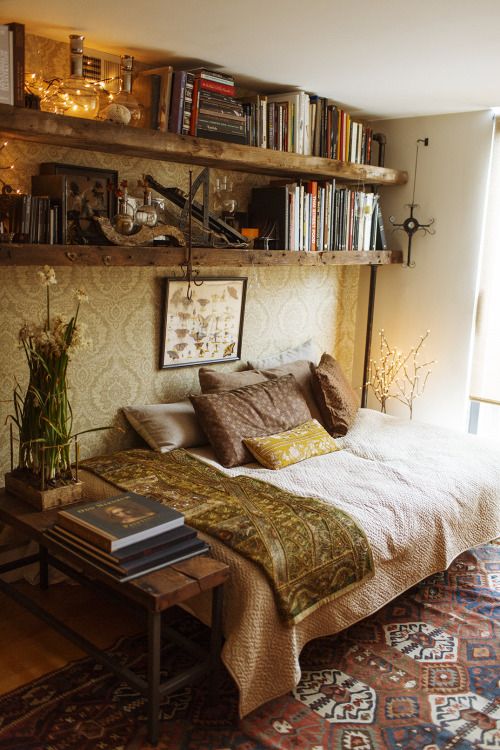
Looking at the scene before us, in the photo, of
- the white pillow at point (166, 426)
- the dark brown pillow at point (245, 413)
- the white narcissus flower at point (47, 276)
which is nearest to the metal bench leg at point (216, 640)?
the dark brown pillow at point (245, 413)

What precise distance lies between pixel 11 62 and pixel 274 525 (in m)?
1.86

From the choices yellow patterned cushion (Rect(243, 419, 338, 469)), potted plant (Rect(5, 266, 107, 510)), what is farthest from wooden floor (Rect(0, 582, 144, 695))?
yellow patterned cushion (Rect(243, 419, 338, 469))

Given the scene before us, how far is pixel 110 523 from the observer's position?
2223 mm

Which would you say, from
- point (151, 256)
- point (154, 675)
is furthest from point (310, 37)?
point (154, 675)

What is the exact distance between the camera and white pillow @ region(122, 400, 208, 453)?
3.22m

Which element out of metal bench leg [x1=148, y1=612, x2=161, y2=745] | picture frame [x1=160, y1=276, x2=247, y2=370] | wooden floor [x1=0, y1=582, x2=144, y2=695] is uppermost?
picture frame [x1=160, y1=276, x2=247, y2=370]

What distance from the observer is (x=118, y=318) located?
128 inches

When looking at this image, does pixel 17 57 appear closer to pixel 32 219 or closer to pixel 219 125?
pixel 32 219

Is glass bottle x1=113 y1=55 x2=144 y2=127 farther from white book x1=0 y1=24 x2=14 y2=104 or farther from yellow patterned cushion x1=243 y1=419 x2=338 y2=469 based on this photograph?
yellow patterned cushion x1=243 y1=419 x2=338 y2=469

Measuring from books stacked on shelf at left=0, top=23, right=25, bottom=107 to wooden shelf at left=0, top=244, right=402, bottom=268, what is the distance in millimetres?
516

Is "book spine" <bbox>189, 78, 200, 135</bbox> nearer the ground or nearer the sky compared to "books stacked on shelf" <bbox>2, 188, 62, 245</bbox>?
nearer the sky

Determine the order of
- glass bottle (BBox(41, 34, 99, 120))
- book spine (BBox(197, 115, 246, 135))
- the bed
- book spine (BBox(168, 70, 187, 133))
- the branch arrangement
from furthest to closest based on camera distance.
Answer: the branch arrangement
book spine (BBox(197, 115, 246, 135))
book spine (BBox(168, 70, 187, 133))
glass bottle (BBox(41, 34, 99, 120))
the bed

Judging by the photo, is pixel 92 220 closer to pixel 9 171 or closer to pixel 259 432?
pixel 9 171

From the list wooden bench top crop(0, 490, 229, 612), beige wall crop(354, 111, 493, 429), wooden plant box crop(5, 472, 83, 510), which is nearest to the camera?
wooden bench top crop(0, 490, 229, 612)
